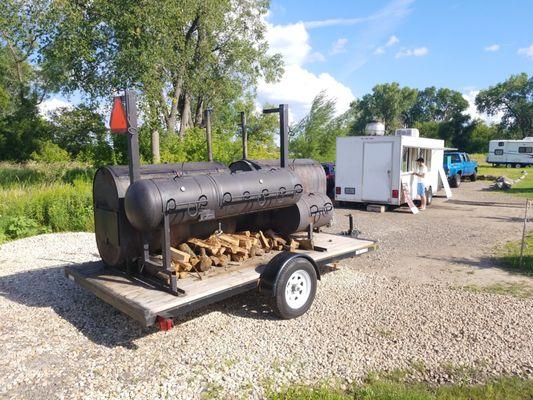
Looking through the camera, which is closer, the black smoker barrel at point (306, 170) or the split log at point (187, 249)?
the split log at point (187, 249)

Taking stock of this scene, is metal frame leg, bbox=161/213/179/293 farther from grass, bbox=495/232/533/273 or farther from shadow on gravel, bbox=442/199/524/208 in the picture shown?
shadow on gravel, bbox=442/199/524/208

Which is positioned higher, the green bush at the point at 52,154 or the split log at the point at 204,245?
the green bush at the point at 52,154

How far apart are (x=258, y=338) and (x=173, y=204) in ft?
5.77

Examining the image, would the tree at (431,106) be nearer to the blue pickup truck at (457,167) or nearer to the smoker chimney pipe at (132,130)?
the blue pickup truck at (457,167)

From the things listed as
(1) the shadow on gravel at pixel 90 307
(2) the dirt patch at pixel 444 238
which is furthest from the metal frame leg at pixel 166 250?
(2) the dirt patch at pixel 444 238

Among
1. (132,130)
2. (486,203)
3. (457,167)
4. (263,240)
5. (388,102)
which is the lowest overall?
(486,203)

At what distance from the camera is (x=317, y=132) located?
955 inches

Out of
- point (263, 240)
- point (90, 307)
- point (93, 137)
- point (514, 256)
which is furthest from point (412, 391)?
point (93, 137)

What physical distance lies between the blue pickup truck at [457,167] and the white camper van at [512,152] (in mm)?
16692

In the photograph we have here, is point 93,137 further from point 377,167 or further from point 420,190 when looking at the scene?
point 420,190

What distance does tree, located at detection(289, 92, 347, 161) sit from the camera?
942 inches

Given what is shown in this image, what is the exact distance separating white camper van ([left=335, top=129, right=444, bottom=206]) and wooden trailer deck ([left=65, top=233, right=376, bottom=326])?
8397 mm

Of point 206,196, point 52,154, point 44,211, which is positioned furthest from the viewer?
point 52,154

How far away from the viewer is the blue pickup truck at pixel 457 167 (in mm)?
23547
